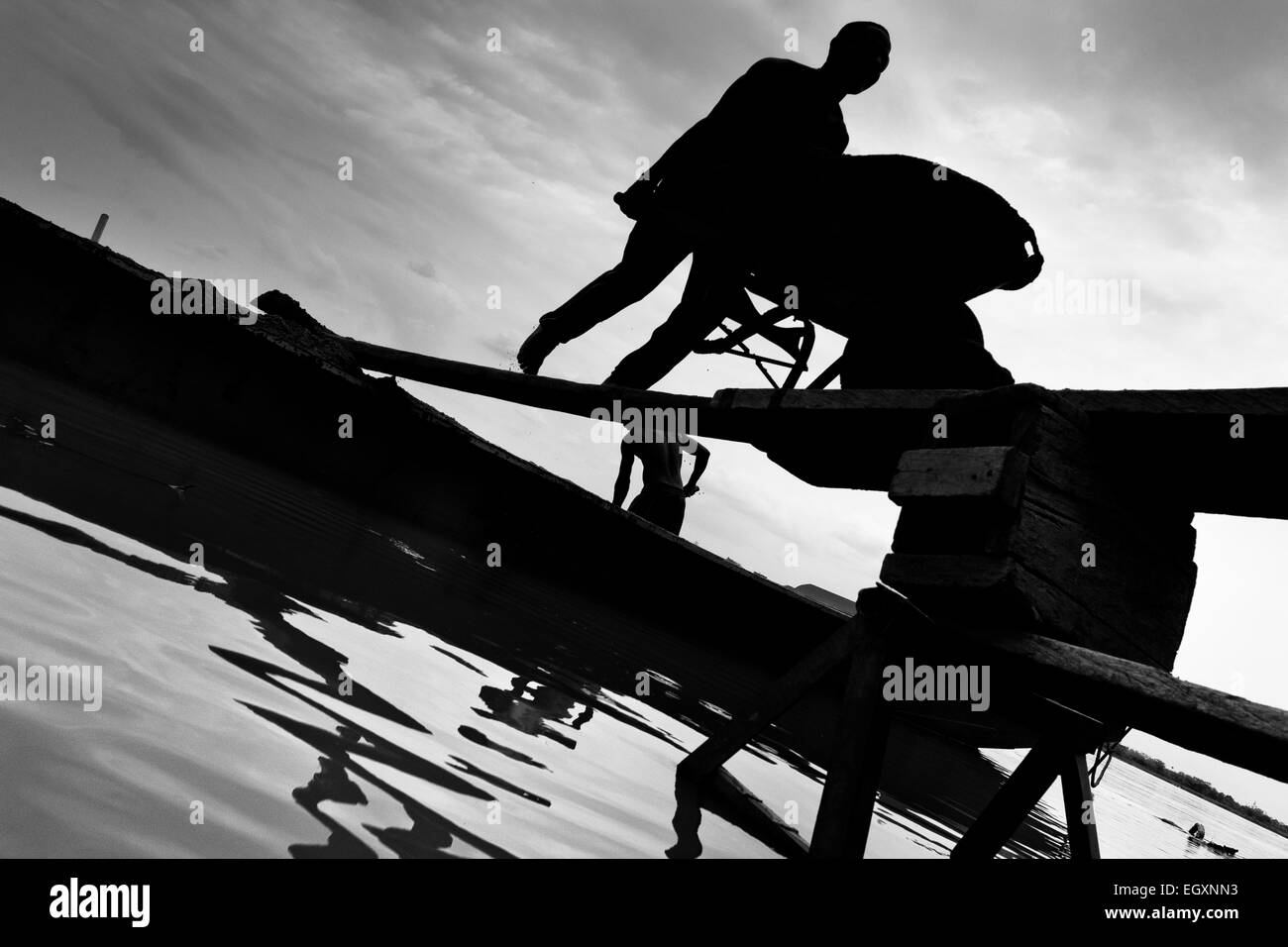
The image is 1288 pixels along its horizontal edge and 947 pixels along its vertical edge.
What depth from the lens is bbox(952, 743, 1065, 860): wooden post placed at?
2.61 meters

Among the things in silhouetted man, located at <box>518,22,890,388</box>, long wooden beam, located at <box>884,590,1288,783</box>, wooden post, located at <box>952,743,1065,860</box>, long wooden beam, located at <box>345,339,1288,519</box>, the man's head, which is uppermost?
the man's head

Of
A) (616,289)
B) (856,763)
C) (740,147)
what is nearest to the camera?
(856,763)

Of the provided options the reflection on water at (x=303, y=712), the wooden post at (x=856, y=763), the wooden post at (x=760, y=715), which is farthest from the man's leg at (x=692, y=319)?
the wooden post at (x=856, y=763)

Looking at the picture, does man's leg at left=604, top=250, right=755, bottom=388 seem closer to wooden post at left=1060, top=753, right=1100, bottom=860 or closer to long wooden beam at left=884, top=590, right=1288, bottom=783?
wooden post at left=1060, top=753, right=1100, bottom=860

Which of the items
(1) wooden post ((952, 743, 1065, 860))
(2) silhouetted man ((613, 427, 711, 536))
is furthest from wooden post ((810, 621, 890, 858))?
(2) silhouetted man ((613, 427, 711, 536))

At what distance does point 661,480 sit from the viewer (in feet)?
24.3

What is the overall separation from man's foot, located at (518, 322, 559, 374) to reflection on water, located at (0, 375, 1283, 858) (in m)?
3.02

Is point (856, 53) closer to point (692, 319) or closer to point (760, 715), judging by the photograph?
point (692, 319)

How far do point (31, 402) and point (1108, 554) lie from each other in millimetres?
4732

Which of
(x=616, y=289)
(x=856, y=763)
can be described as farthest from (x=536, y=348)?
(x=856, y=763)

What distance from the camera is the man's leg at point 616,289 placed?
6.23 m

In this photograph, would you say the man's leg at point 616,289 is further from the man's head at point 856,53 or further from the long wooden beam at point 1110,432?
the long wooden beam at point 1110,432

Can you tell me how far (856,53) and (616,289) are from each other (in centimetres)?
239
